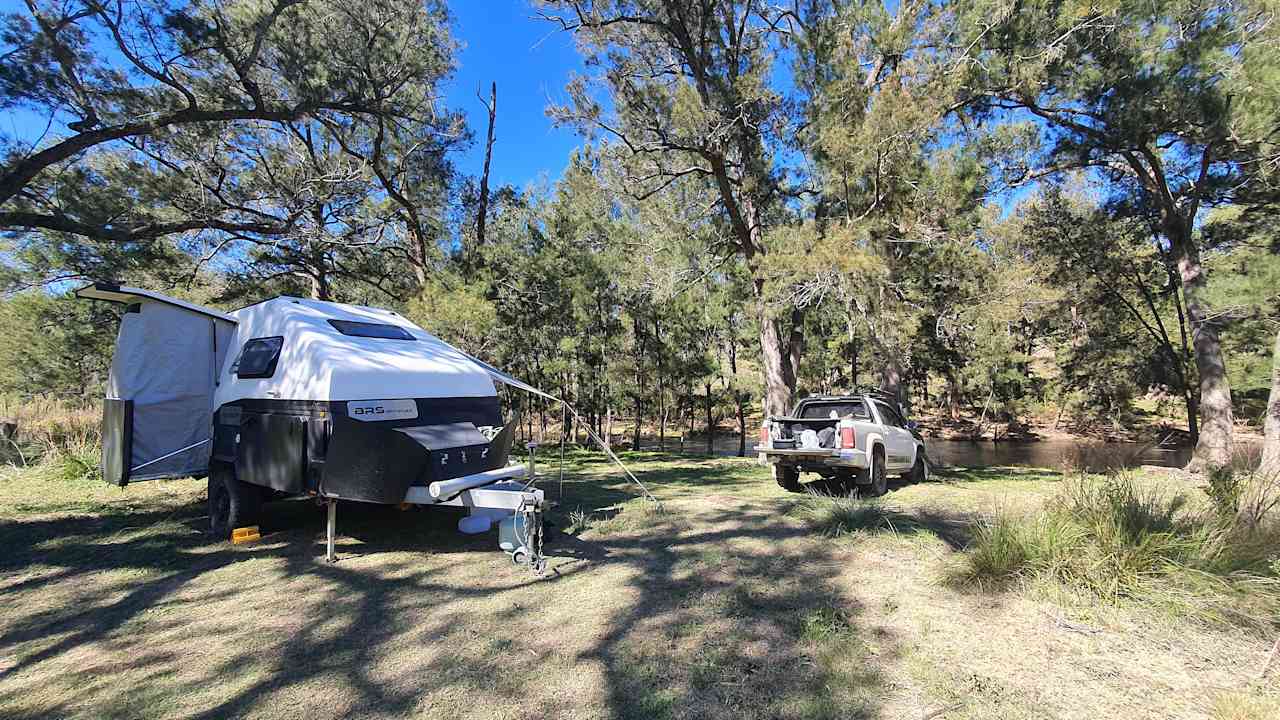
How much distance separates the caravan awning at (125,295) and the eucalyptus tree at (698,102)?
788 centimetres

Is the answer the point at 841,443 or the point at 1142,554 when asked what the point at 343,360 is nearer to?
the point at 1142,554

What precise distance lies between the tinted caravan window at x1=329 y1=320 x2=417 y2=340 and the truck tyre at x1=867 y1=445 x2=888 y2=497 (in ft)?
23.2

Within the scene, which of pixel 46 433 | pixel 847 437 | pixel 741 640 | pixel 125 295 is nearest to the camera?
pixel 741 640

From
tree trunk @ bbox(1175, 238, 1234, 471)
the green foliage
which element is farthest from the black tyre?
the green foliage

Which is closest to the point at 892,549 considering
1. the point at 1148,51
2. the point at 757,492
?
the point at 757,492

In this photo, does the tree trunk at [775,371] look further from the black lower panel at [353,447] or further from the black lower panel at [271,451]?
the black lower panel at [271,451]

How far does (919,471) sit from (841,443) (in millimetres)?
3506

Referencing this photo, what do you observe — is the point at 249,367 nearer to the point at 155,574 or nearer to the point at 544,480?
the point at 155,574

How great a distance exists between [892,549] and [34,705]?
234 inches

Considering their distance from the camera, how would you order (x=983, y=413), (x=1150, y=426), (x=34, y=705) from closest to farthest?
(x=34, y=705) < (x=1150, y=426) < (x=983, y=413)

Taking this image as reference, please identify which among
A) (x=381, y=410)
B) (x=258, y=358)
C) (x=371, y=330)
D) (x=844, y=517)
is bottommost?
(x=844, y=517)

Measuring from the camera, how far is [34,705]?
301cm

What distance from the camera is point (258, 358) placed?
612 cm

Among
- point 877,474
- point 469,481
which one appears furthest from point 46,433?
point 877,474
